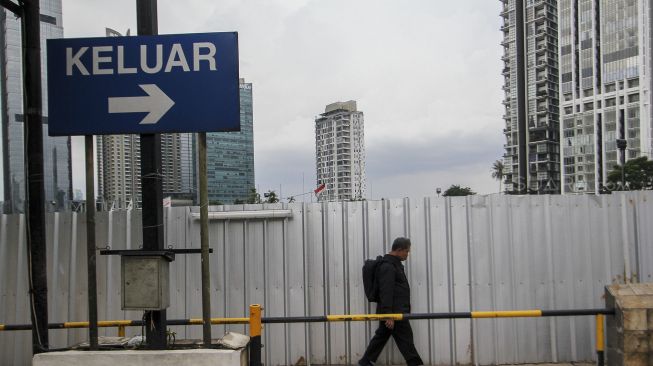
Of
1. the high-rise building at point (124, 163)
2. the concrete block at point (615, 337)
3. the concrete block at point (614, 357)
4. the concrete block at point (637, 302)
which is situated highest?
the high-rise building at point (124, 163)

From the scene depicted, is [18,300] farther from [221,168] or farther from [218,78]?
[221,168]

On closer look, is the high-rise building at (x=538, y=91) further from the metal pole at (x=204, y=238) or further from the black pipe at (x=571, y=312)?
the metal pole at (x=204, y=238)

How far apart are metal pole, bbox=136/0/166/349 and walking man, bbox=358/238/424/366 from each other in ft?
8.38

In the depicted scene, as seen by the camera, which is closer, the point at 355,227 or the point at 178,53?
the point at 178,53

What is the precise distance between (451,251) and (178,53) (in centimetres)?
423

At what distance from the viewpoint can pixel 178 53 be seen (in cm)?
432

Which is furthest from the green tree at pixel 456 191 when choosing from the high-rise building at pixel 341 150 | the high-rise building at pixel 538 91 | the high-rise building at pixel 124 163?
the high-rise building at pixel 124 163

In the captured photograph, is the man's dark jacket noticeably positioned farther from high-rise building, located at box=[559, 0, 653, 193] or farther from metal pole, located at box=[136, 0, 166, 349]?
high-rise building, located at box=[559, 0, 653, 193]

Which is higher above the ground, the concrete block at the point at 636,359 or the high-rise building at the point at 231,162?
the high-rise building at the point at 231,162

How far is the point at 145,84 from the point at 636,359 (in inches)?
230

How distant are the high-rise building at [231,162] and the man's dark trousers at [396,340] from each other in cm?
2174

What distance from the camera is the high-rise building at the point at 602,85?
374 ft

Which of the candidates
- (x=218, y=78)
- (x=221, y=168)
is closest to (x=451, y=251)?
(x=218, y=78)

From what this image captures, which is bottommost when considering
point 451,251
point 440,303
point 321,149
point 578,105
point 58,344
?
point 58,344
